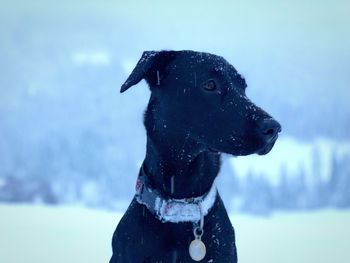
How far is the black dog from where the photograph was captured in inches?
93.3

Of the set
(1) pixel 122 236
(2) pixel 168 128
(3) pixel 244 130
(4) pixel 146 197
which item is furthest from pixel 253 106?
(1) pixel 122 236

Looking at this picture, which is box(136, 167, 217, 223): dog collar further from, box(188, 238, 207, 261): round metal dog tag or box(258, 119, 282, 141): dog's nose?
box(258, 119, 282, 141): dog's nose

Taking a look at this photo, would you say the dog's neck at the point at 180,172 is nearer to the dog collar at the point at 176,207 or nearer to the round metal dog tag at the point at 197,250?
the dog collar at the point at 176,207

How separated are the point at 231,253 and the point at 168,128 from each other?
1.65 ft

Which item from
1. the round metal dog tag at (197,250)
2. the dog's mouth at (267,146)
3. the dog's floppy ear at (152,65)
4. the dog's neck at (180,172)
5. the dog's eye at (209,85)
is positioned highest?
the dog's floppy ear at (152,65)

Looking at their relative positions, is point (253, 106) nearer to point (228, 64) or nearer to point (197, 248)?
point (228, 64)

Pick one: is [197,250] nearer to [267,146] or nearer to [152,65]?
[267,146]

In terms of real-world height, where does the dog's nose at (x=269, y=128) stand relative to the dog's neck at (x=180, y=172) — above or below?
above

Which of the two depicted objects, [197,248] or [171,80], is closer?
[197,248]

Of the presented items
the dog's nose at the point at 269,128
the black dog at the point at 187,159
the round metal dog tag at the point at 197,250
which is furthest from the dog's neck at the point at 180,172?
the dog's nose at the point at 269,128

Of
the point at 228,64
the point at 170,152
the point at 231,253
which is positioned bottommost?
Answer: the point at 231,253

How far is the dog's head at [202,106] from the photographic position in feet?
7.60

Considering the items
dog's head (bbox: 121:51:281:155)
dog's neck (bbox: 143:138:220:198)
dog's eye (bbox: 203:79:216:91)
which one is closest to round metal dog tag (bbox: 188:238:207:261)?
dog's neck (bbox: 143:138:220:198)

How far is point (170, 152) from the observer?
8.05ft
